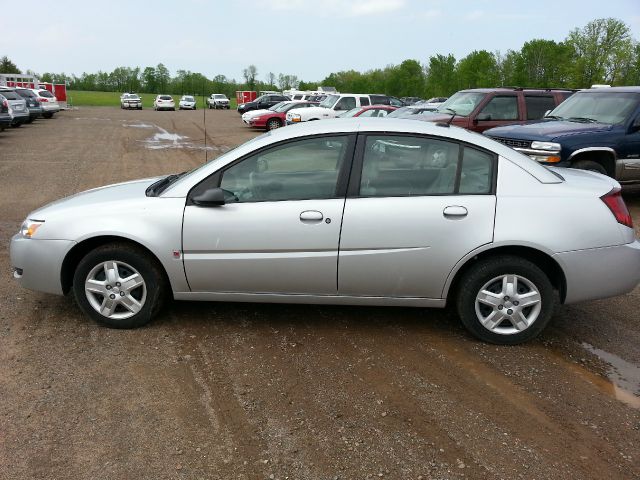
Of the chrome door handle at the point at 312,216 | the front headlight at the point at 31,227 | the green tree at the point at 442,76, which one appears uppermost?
the green tree at the point at 442,76

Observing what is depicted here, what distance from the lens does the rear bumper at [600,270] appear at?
4.22 m

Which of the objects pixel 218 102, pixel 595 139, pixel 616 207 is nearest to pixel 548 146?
pixel 595 139

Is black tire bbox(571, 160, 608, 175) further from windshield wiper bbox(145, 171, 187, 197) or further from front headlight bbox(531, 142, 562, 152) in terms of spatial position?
windshield wiper bbox(145, 171, 187, 197)

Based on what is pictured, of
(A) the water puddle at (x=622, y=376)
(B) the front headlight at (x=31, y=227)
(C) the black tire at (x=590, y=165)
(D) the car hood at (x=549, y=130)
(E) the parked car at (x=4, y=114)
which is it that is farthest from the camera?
(E) the parked car at (x=4, y=114)

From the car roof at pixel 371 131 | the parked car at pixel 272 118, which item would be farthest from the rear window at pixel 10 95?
the car roof at pixel 371 131

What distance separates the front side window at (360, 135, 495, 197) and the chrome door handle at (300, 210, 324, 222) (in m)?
0.36

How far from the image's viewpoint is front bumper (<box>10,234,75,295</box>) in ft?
14.6

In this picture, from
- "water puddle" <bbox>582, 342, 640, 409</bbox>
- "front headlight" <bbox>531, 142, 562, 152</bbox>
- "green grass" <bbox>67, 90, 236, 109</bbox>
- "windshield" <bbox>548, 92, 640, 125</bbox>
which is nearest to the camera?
"water puddle" <bbox>582, 342, 640, 409</bbox>

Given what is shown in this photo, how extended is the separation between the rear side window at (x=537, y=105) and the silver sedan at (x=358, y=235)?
9.01 metres

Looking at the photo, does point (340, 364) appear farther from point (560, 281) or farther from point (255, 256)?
point (560, 281)

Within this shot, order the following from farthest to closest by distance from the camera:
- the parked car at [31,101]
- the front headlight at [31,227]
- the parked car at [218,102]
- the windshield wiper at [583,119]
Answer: the parked car at [218,102] < the parked car at [31,101] < the windshield wiper at [583,119] < the front headlight at [31,227]

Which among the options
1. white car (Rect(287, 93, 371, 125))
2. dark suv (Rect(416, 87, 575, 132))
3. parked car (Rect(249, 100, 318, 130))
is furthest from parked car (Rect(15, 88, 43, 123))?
dark suv (Rect(416, 87, 575, 132))

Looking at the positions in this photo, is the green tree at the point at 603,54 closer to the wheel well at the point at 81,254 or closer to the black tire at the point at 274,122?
the black tire at the point at 274,122

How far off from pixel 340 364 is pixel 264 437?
98cm
